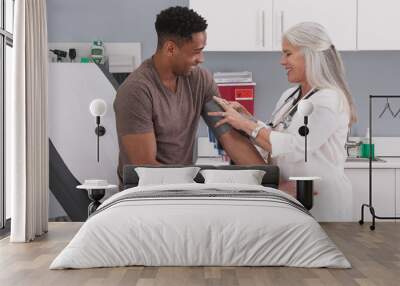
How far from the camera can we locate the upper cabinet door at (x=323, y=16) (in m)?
6.60

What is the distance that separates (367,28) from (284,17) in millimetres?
801

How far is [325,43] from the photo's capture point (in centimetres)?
656

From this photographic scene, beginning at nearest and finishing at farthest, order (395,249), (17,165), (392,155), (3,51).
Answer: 1. (395,249)
2. (17,165)
3. (3,51)
4. (392,155)

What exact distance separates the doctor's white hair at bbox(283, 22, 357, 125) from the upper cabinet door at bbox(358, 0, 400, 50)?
12.2 inches

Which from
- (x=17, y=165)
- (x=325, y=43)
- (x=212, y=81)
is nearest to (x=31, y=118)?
(x=17, y=165)

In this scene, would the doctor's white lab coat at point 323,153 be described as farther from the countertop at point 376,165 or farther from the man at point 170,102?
the man at point 170,102

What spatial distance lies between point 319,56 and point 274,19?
57 centimetres

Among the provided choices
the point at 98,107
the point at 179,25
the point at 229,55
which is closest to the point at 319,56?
the point at 229,55

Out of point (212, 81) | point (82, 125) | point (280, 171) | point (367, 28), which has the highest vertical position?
point (367, 28)

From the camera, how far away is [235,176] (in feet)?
20.0

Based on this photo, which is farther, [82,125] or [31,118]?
[82,125]

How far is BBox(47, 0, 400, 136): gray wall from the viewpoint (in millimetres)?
6828

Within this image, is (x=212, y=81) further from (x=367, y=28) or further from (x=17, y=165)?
(x=17, y=165)

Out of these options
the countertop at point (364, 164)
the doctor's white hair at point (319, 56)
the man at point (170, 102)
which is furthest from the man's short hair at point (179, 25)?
the countertop at point (364, 164)
